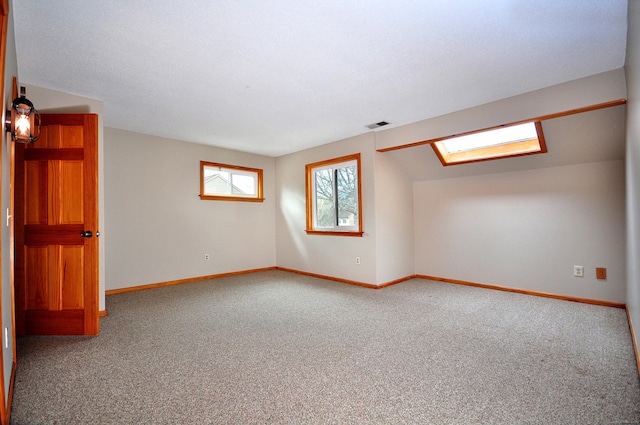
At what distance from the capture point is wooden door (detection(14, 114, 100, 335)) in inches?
106

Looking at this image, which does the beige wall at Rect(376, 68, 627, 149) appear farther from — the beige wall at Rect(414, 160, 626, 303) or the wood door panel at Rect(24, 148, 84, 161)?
the wood door panel at Rect(24, 148, 84, 161)

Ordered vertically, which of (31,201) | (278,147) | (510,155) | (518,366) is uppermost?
(278,147)

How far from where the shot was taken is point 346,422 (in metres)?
1.55

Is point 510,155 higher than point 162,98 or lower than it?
lower

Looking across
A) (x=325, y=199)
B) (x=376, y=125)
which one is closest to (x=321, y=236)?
(x=325, y=199)

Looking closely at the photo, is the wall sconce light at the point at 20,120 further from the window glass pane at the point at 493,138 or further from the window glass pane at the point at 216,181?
the window glass pane at the point at 493,138

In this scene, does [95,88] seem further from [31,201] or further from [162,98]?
[31,201]

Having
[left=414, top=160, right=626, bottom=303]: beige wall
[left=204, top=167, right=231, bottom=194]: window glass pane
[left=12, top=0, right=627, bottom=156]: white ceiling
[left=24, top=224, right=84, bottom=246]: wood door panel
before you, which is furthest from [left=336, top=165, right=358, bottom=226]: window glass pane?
[left=24, top=224, right=84, bottom=246]: wood door panel

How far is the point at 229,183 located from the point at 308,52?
11.7ft

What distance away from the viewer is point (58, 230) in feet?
9.02

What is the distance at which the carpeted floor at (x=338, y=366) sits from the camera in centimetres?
164

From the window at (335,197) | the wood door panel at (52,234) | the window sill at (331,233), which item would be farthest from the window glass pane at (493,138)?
the wood door panel at (52,234)

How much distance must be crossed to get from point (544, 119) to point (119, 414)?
4154mm

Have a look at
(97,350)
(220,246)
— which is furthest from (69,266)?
(220,246)
